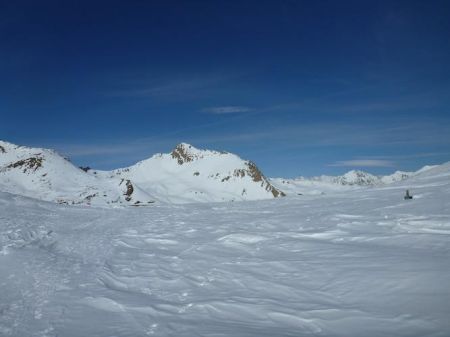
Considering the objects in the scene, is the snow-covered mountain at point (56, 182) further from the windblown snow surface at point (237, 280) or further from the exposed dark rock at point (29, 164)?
the windblown snow surface at point (237, 280)

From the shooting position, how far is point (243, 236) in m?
11.8

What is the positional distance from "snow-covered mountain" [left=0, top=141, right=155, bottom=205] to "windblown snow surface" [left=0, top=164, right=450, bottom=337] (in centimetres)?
11159

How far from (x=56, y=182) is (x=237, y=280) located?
143 meters

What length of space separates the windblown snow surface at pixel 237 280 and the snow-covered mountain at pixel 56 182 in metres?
112

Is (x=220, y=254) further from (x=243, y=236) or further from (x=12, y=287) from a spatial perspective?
(x=12, y=287)

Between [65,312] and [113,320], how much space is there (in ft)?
2.59

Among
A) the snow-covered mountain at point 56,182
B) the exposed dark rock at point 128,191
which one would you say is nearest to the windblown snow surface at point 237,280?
the snow-covered mountain at point 56,182

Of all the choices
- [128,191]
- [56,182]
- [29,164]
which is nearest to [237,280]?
[56,182]

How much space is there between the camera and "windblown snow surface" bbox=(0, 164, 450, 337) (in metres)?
5.07

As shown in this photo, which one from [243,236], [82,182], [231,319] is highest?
[82,182]

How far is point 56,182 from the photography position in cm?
13712

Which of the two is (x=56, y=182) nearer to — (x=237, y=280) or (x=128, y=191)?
(x=128, y=191)

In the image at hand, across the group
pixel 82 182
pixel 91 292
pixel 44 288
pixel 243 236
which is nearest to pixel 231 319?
pixel 91 292

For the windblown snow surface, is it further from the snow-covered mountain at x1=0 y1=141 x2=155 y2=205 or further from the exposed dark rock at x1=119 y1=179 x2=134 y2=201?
the exposed dark rock at x1=119 y1=179 x2=134 y2=201
